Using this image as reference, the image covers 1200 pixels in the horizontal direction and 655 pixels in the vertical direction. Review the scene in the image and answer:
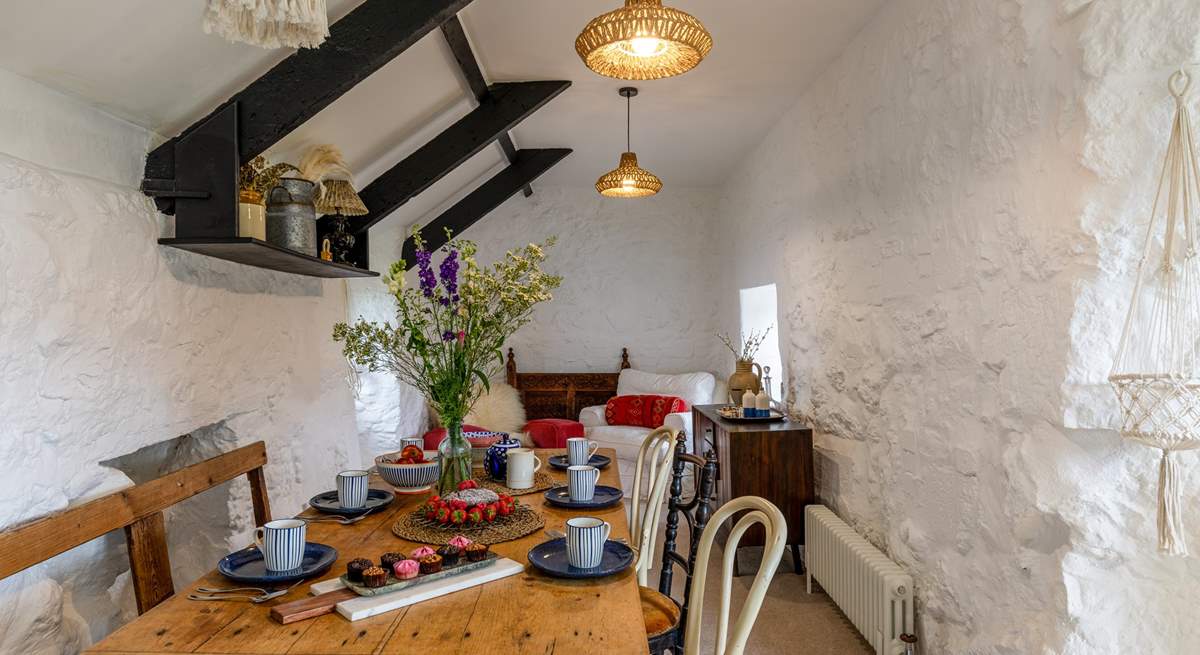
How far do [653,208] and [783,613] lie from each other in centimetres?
409

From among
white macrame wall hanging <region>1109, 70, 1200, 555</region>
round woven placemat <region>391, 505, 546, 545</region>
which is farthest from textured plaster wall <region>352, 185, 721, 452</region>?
white macrame wall hanging <region>1109, 70, 1200, 555</region>

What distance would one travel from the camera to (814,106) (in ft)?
12.4

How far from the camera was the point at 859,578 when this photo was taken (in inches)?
112

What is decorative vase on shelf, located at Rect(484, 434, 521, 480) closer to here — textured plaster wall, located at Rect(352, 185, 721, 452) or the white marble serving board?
the white marble serving board

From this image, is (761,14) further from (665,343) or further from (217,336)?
(665,343)

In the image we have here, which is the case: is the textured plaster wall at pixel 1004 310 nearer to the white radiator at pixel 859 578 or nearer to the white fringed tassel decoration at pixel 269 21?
the white radiator at pixel 859 578

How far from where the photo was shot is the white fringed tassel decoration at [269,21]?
119cm

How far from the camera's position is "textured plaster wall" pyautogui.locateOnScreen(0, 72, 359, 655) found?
1674mm

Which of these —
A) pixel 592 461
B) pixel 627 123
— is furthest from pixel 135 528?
pixel 627 123

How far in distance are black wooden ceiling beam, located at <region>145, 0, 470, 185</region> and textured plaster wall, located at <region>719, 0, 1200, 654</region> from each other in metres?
1.70

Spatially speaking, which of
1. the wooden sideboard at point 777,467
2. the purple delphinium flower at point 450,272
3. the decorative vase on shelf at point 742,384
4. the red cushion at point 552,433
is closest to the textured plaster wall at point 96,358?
the purple delphinium flower at point 450,272

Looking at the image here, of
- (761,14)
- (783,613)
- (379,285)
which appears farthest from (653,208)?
(783,613)

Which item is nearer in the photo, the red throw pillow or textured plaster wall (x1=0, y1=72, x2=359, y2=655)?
textured plaster wall (x1=0, y1=72, x2=359, y2=655)

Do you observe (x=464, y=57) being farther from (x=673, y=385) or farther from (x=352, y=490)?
(x=673, y=385)
